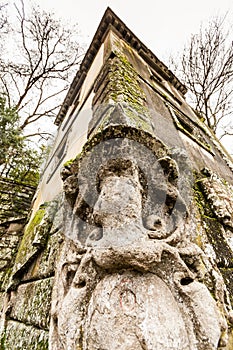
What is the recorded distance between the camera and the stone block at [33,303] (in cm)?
154

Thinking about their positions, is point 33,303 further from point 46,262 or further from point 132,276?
point 132,276

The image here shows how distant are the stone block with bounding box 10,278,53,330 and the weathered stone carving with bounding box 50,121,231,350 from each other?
0.56m

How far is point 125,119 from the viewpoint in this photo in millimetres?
1402

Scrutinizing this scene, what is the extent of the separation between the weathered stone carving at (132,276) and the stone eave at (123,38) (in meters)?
3.92

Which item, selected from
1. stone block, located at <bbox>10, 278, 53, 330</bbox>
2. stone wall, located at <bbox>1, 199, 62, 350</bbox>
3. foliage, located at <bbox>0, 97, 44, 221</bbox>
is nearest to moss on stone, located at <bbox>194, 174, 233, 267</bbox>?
stone wall, located at <bbox>1, 199, 62, 350</bbox>

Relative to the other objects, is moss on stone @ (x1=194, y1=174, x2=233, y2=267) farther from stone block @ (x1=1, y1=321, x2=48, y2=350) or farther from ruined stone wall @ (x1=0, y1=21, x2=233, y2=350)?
stone block @ (x1=1, y1=321, x2=48, y2=350)

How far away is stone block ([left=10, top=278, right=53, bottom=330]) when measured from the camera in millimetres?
1539

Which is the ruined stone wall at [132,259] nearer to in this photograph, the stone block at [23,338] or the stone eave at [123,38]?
the stone block at [23,338]

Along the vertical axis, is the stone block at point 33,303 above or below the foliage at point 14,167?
below

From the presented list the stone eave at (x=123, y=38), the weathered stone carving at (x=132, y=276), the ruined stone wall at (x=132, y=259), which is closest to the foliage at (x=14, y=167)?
the stone eave at (x=123, y=38)

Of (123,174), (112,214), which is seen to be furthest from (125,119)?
(112,214)

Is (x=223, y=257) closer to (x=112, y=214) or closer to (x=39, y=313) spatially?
(x=112, y=214)

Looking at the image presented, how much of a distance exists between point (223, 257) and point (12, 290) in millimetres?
2133

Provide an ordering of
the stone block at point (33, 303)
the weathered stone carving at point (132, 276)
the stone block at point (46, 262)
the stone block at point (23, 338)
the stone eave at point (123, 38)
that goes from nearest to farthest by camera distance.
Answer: the weathered stone carving at point (132, 276) → the stone block at point (23, 338) → the stone block at point (33, 303) → the stone block at point (46, 262) → the stone eave at point (123, 38)
